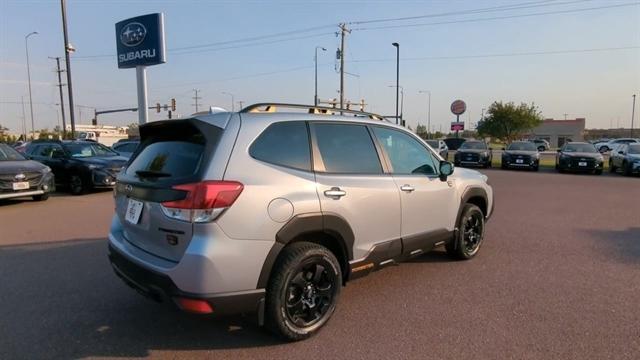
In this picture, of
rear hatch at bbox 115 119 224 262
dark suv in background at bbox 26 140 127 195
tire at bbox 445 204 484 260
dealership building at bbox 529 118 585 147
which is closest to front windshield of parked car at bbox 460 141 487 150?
dark suv in background at bbox 26 140 127 195

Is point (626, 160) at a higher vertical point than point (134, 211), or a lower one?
lower

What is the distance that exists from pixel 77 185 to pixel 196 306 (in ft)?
37.4

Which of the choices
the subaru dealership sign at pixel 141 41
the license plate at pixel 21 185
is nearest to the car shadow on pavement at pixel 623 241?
the license plate at pixel 21 185

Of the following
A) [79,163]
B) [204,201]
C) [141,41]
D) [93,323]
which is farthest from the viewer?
[141,41]

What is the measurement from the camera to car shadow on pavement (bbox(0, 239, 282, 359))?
11.0 ft

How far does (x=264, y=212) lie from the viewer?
122 inches

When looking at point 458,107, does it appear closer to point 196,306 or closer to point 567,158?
point 567,158

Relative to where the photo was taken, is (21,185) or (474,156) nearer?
(21,185)

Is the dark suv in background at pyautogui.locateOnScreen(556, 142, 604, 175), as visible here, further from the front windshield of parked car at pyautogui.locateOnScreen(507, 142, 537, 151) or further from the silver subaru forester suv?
the silver subaru forester suv

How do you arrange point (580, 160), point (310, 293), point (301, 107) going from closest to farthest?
point (310, 293), point (301, 107), point (580, 160)

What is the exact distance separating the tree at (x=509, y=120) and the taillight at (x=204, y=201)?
66.0 m

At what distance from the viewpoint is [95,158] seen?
12.9m

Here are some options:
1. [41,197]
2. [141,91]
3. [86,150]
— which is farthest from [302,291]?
[141,91]

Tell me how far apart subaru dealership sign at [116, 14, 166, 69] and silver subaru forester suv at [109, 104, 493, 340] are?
48.9 feet
